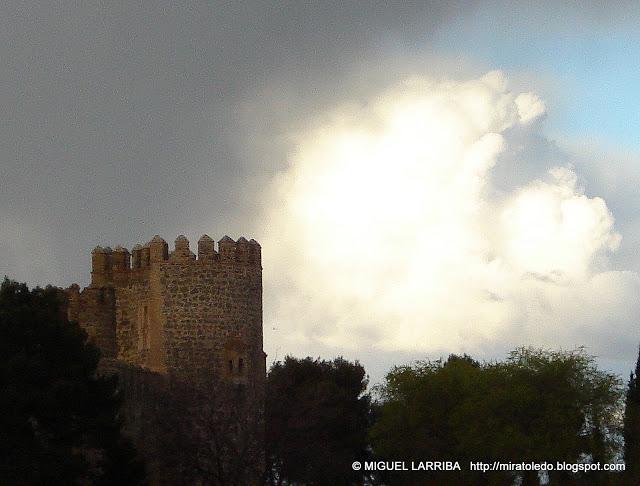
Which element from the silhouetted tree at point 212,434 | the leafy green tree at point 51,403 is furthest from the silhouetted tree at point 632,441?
the leafy green tree at point 51,403

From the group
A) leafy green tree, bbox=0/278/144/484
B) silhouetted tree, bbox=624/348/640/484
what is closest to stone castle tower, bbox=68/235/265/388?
leafy green tree, bbox=0/278/144/484

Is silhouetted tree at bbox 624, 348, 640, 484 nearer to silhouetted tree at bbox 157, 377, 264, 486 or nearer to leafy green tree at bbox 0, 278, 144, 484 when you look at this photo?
silhouetted tree at bbox 157, 377, 264, 486

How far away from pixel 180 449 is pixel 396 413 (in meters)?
10.4

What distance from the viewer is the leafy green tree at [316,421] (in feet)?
189

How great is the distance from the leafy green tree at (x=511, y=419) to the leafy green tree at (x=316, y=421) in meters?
2.95

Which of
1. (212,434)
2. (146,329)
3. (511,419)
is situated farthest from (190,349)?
(511,419)

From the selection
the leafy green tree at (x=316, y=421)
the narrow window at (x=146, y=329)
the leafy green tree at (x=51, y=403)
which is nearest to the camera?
the leafy green tree at (x=51, y=403)

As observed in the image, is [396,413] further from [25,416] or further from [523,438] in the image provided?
[25,416]

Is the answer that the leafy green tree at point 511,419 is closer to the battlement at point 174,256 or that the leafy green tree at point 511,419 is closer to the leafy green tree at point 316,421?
the leafy green tree at point 316,421

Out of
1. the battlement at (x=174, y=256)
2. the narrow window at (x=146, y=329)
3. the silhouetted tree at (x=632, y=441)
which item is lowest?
the silhouetted tree at (x=632, y=441)

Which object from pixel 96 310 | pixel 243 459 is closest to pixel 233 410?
pixel 243 459

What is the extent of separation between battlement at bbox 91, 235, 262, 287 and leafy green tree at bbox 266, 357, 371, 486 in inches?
278

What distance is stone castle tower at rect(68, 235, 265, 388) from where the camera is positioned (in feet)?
170

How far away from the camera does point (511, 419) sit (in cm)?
5122
